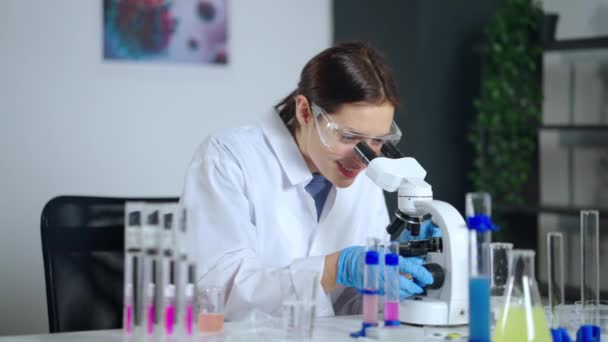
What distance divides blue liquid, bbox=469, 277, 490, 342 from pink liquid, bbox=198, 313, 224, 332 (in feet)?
1.75

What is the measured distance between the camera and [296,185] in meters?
2.04

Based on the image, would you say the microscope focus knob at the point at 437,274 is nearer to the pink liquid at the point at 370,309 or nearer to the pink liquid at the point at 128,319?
the pink liquid at the point at 370,309

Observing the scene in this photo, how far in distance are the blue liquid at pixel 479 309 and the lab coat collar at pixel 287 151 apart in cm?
97

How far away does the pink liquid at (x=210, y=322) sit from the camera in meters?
1.42

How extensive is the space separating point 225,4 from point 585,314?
254 centimetres

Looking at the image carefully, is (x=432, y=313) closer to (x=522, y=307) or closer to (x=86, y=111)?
(x=522, y=307)

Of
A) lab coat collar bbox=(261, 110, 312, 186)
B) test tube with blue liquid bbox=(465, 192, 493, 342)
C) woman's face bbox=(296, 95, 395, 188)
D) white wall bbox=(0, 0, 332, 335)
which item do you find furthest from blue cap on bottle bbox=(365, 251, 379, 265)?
white wall bbox=(0, 0, 332, 335)

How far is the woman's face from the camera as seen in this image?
1.85 meters

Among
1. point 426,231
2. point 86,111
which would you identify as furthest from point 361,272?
point 86,111

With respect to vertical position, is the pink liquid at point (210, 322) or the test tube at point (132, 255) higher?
the test tube at point (132, 255)

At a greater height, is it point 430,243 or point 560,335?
point 430,243

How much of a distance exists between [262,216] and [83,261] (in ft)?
1.50

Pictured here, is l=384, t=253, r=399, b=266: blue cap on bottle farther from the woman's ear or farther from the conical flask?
the woman's ear

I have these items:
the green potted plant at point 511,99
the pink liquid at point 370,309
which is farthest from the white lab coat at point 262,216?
the green potted plant at point 511,99
